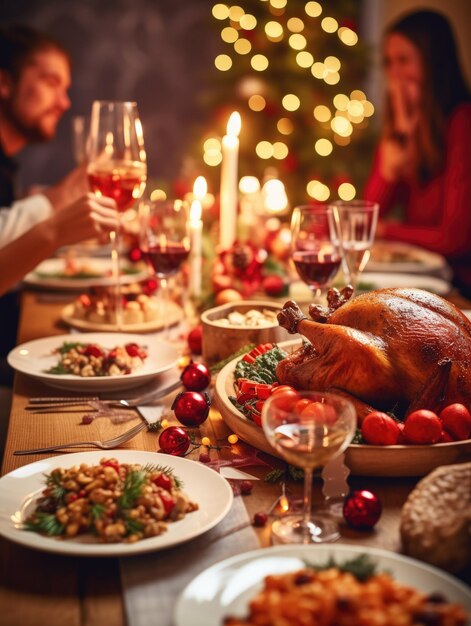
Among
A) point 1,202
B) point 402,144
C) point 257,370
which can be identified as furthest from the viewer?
point 402,144

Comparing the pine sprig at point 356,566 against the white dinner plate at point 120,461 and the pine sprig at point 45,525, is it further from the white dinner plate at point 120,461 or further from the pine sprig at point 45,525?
the pine sprig at point 45,525

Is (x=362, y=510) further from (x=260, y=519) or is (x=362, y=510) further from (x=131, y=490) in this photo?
(x=131, y=490)

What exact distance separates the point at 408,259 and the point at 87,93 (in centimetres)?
417

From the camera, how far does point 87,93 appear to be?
629cm

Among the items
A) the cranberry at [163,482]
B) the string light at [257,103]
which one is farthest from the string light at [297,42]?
the cranberry at [163,482]

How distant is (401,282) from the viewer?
2.54m

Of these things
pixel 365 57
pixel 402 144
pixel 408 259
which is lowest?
pixel 408 259

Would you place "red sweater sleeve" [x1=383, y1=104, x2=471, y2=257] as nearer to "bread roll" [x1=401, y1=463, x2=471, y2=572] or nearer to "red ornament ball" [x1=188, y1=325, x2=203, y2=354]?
"red ornament ball" [x1=188, y1=325, x2=203, y2=354]

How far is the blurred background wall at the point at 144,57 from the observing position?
6.06 meters

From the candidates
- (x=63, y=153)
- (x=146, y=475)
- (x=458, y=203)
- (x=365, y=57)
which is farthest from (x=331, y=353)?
(x=63, y=153)

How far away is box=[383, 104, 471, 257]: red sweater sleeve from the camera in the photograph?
363cm

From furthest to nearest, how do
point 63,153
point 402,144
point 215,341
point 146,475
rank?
point 63,153
point 402,144
point 215,341
point 146,475

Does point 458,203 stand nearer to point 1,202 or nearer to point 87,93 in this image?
point 1,202

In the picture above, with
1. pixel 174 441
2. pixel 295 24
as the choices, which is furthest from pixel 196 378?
pixel 295 24
